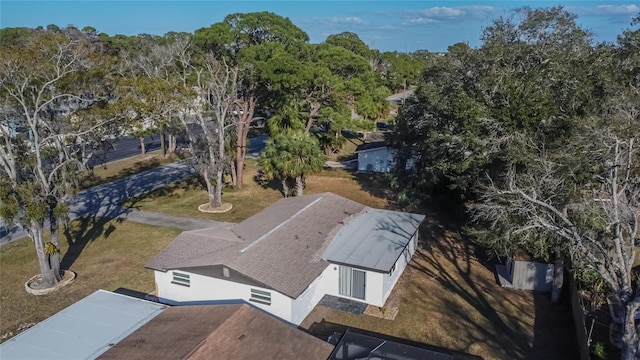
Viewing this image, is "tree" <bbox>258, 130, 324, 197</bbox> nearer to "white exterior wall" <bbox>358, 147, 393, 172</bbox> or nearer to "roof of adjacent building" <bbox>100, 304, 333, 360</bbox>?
"white exterior wall" <bbox>358, 147, 393, 172</bbox>

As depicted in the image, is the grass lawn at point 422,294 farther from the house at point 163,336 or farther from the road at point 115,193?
the house at point 163,336

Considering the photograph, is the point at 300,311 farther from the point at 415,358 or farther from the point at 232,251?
the point at 415,358

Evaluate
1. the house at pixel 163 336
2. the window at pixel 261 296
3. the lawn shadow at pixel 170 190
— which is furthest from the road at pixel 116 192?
the window at pixel 261 296

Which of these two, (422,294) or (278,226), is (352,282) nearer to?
(422,294)

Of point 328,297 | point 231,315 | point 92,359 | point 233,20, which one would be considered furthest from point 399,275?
point 233,20

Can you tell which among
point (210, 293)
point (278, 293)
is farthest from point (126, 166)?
point (278, 293)
